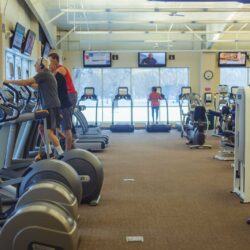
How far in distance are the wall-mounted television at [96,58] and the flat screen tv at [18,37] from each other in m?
6.06

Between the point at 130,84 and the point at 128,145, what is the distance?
646 centimetres

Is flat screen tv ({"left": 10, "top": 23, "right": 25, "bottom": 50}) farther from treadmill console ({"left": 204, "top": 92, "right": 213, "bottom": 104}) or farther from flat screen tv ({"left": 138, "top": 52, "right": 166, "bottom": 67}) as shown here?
treadmill console ({"left": 204, "top": 92, "right": 213, "bottom": 104})

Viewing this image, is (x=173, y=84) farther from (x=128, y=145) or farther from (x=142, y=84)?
(x=128, y=145)

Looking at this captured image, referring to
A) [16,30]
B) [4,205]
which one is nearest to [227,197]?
[4,205]

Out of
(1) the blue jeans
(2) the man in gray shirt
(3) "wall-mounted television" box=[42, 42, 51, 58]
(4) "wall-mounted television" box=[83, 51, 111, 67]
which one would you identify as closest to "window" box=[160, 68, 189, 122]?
(1) the blue jeans

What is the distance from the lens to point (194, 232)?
12.1 feet

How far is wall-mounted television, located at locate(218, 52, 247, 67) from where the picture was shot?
1535 cm

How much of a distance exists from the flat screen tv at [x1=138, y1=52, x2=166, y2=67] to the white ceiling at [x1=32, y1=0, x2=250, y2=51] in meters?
0.41

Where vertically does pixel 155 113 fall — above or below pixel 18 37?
below

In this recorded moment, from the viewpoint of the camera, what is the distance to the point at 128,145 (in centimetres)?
1034

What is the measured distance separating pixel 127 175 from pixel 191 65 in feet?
34.6

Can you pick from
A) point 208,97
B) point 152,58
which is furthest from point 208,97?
point 152,58

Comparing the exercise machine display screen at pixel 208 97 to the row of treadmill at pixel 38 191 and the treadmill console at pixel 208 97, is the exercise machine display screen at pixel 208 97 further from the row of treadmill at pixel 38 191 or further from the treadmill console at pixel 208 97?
the row of treadmill at pixel 38 191

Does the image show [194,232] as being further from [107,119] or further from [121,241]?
[107,119]
